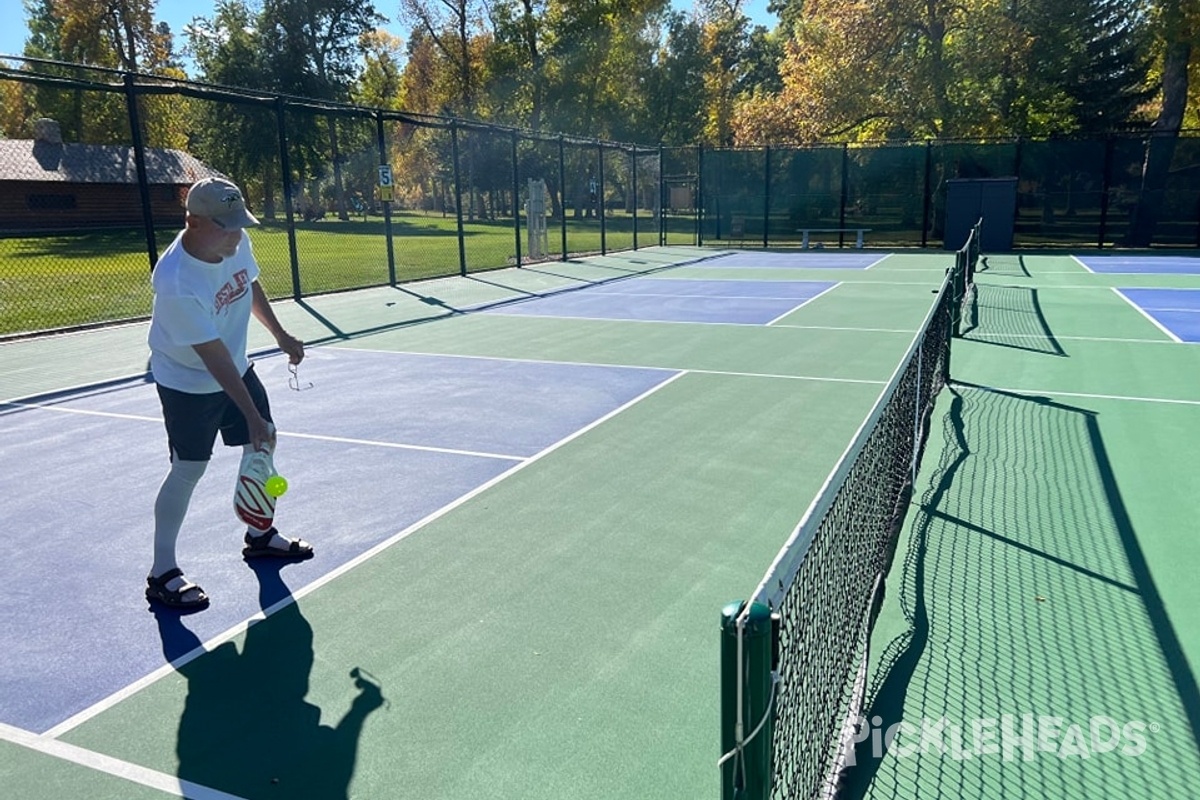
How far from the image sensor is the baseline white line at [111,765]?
9.55ft


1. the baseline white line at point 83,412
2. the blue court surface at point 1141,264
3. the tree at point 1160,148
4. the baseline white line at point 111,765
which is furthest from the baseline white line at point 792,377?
the tree at point 1160,148

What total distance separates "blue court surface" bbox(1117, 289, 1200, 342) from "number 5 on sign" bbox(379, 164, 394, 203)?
12985 millimetres

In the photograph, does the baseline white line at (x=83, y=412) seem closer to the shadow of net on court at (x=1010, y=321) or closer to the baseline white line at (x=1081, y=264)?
the shadow of net on court at (x=1010, y=321)

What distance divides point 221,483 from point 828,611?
454 cm

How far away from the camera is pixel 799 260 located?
2316 cm

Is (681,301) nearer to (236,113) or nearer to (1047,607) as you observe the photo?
(1047,607)

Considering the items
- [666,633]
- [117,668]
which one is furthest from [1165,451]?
[117,668]

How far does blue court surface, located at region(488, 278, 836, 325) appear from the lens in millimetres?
13383

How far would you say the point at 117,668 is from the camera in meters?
3.70

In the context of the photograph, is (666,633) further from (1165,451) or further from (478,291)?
(478,291)

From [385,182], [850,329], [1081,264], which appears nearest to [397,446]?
[850,329]

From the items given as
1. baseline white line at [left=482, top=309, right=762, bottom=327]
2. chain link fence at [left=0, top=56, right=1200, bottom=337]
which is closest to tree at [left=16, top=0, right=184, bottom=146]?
chain link fence at [left=0, top=56, right=1200, bottom=337]

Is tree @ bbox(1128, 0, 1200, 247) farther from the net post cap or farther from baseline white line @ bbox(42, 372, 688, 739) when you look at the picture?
the net post cap

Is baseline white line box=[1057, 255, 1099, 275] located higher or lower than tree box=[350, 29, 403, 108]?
lower
